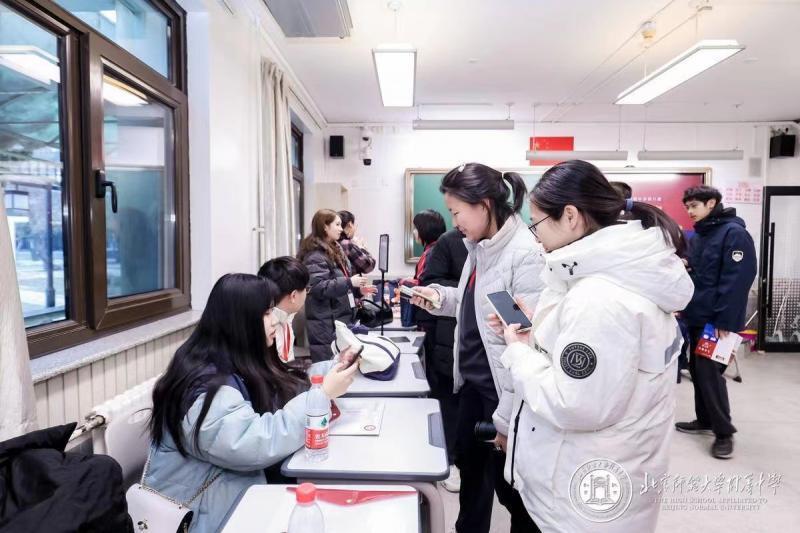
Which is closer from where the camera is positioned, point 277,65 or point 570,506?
point 570,506

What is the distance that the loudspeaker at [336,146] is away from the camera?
5.75 m

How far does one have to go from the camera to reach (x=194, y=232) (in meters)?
2.43

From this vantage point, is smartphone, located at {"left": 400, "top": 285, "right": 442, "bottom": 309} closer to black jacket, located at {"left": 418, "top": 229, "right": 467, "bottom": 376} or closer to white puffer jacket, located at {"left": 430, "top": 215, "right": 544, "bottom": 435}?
black jacket, located at {"left": 418, "top": 229, "right": 467, "bottom": 376}

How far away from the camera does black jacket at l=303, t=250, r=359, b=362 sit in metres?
2.87

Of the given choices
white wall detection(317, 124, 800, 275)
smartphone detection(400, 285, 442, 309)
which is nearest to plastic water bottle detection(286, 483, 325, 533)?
smartphone detection(400, 285, 442, 309)

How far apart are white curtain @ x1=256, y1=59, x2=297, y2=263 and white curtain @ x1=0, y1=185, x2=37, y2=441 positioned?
2.12 metres

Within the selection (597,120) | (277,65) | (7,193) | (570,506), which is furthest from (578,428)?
(597,120)

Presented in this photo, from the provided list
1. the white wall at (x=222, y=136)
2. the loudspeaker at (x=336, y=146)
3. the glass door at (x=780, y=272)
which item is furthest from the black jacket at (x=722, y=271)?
the loudspeaker at (x=336, y=146)

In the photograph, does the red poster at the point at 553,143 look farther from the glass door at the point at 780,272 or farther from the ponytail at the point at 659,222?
the ponytail at the point at 659,222

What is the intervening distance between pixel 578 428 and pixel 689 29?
11.2ft

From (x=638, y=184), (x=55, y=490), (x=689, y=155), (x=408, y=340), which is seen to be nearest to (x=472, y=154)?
(x=638, y=184)

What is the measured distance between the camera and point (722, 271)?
2785 millimetres

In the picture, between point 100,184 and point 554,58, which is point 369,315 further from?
point 554,58

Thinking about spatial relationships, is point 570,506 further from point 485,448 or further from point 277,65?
point 277,65
